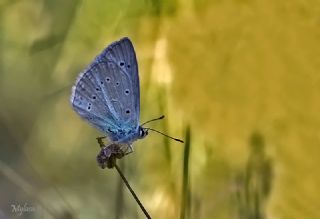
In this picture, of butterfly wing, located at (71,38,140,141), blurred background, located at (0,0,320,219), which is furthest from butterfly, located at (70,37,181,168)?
blurred background, located at (0,0,320,219)

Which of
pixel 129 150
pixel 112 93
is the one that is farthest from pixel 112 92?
pixel 129 150

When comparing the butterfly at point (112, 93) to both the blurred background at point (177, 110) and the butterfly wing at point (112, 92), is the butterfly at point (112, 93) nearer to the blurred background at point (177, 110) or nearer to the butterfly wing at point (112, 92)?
the butterfly wing at point (112, 92)

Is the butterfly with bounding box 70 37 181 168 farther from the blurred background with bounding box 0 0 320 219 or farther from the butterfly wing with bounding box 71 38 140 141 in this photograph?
the blurred background with bounding box 0 0 320 219

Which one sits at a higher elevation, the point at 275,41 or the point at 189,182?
the point at 275,41

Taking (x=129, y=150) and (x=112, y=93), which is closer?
(x=112, y=93)

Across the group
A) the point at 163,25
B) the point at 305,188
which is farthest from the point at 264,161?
the point at 163,25

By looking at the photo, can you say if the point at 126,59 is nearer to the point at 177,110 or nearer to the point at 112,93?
the point at 112,93

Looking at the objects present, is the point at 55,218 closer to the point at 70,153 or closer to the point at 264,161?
the point at 70,153
